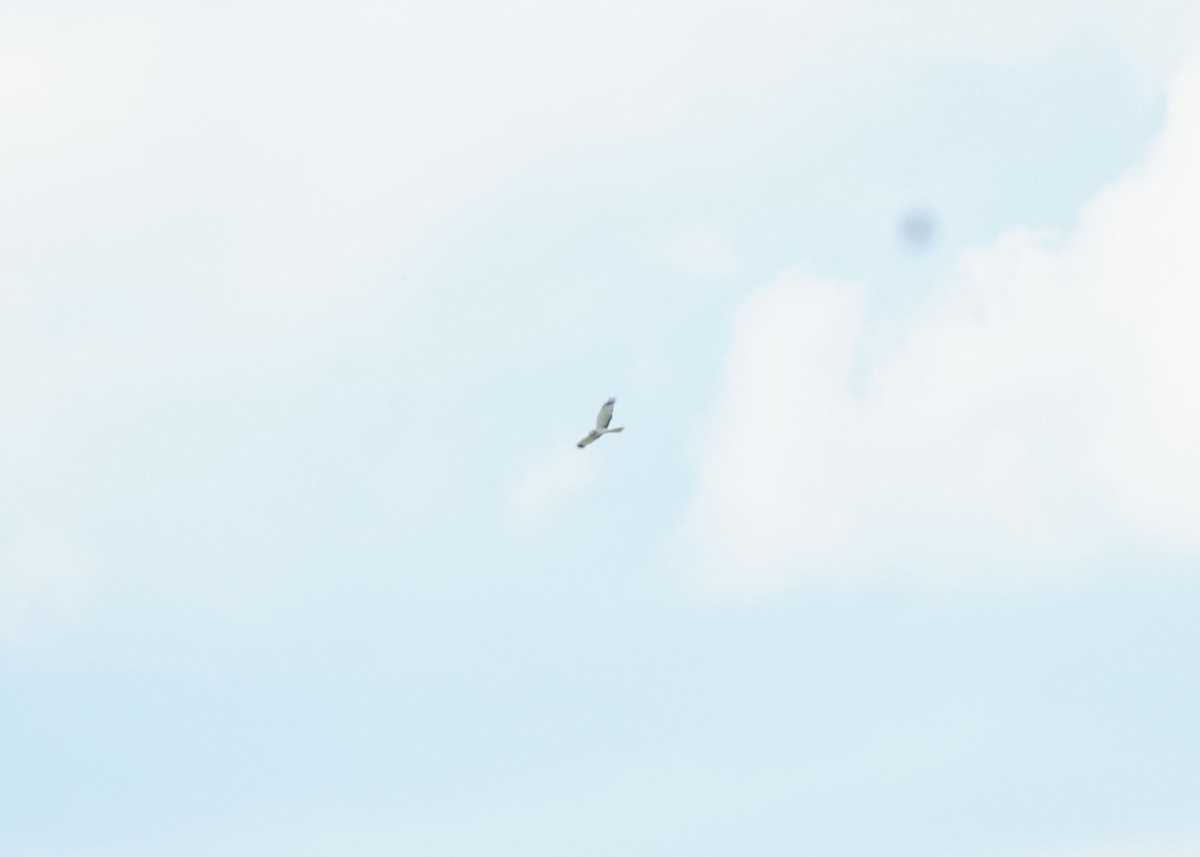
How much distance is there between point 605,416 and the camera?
31.3 meters

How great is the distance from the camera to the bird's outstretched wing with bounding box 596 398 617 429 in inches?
1195

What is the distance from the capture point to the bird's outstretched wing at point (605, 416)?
30.4m

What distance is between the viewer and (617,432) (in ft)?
101
